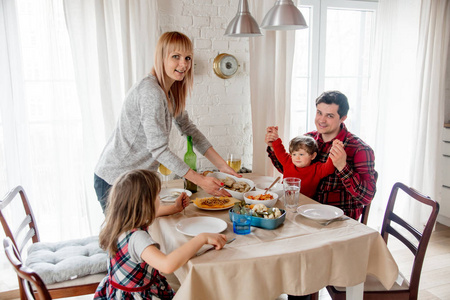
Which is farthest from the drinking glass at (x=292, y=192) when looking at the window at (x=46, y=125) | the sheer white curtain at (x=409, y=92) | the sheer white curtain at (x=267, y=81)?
the sheer white curtain at (x=409, y=92)

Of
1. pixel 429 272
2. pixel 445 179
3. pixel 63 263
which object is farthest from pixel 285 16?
pixel 445 179

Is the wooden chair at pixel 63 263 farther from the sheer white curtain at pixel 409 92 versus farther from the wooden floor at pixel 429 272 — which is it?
the sheer white curtain at pixel 409 92

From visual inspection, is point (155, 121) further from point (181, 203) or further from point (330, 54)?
point (330, 54)

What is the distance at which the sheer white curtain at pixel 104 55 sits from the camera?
2346mm

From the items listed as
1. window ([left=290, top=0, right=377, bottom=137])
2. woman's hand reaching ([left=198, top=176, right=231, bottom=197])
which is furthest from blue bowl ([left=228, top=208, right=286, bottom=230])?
window ([left=290, top=0, right=377, bottom=137])

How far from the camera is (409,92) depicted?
334 cm

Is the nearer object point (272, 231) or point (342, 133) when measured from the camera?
point (272, 231)

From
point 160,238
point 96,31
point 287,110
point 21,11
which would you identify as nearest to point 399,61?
point 287,110

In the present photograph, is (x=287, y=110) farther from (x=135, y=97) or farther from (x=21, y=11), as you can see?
(x=21, y=11)

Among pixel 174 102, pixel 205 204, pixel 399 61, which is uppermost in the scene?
pixel 399 61

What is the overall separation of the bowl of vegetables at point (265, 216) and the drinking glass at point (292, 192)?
13cm

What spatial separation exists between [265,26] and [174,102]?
0.59 metres

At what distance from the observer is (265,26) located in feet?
5.82

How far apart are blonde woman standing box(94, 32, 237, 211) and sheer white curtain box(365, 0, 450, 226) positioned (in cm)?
213
